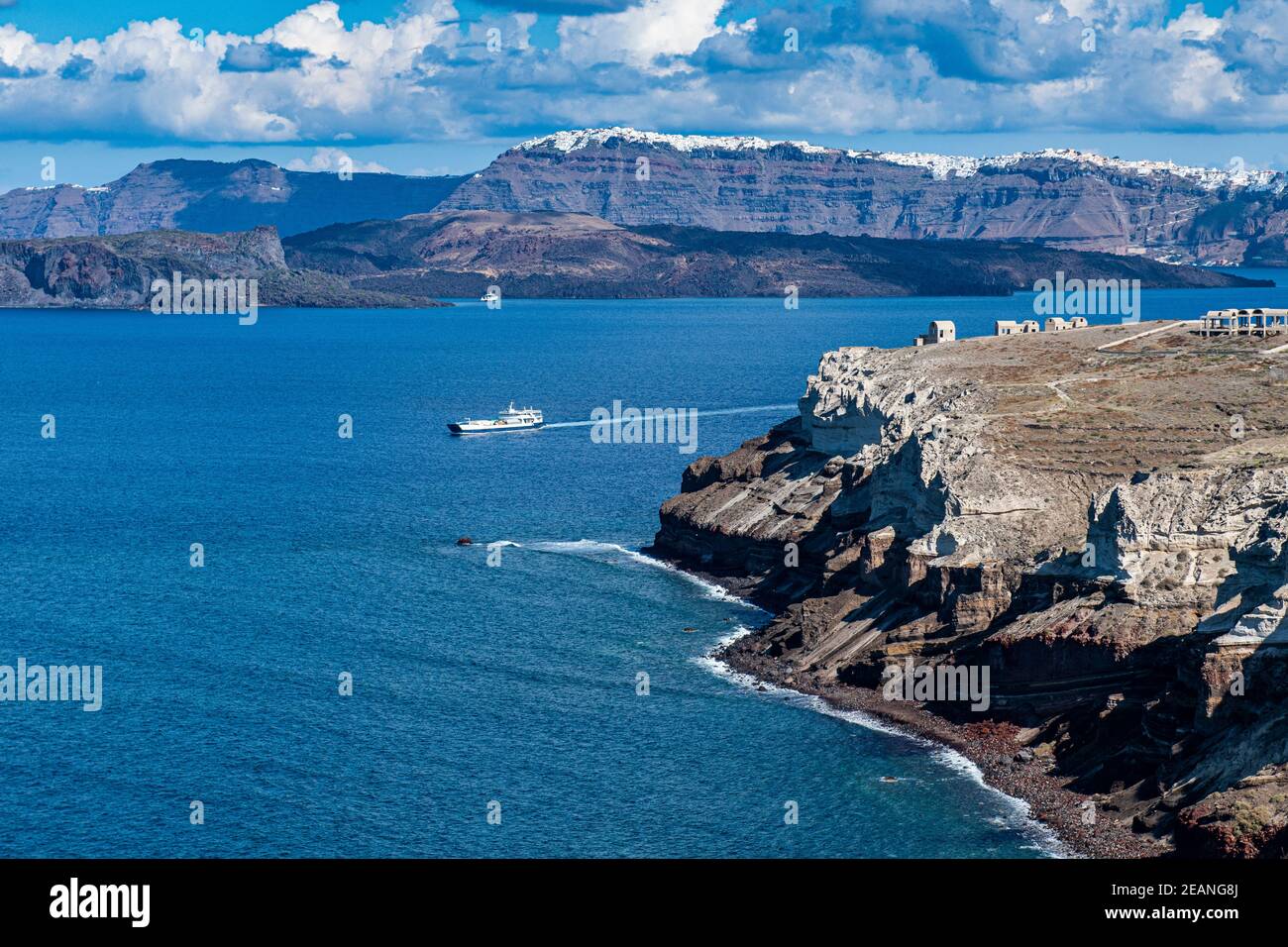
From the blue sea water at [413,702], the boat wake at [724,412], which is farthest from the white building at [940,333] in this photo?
the boat wake at [724,412]

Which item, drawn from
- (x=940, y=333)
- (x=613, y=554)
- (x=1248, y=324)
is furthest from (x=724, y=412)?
(x=613, y=554)

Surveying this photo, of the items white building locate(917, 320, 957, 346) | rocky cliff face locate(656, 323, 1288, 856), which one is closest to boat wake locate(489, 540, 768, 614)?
rocky cliff face locate(656, 323, 1288, 856)

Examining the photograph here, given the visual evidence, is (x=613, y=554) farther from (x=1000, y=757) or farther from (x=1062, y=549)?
(x=1000, y=757)

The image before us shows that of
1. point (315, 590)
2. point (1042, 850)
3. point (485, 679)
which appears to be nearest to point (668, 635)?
point (485, 679)

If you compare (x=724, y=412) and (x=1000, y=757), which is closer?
(x=1000, y=757)
